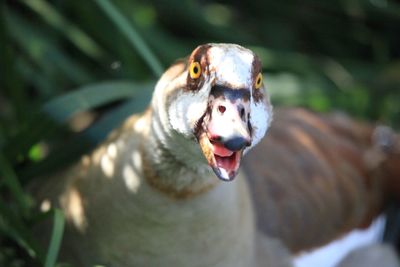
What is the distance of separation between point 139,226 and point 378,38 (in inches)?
68.2

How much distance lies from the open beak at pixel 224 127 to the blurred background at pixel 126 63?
0.42 metres

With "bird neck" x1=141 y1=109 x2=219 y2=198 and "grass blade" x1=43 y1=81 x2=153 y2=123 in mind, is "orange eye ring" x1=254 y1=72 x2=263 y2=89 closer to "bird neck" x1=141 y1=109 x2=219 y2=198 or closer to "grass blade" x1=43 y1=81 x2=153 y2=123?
"bird neck" x1=141 y1=109 x2=219 y2=198

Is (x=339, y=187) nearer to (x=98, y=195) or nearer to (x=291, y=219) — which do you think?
(x=291, y=219)

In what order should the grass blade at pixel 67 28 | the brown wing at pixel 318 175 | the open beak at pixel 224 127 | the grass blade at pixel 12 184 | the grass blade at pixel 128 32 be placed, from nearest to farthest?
1. the open beak at pixel 224 127
2. the grass blade at pixel 12 184
3. the grass blade at pixel 128 32
4. the brown wing at pixel 318 175
5. the grass blade at pixel 67 28

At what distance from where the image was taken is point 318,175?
2.28 meters

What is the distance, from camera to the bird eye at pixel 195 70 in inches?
56.0

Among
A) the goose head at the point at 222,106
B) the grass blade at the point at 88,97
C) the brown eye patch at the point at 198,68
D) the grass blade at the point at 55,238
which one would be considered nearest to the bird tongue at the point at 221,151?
the goose head at the point at 222,106

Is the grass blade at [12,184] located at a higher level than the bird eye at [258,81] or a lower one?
lower

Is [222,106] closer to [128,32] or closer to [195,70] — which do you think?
[195,70]

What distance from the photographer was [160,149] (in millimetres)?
1610

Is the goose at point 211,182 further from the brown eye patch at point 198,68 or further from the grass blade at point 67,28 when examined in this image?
the grass blade at point 67,28

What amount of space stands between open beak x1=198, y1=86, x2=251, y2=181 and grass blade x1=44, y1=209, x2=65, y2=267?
0.39 meters

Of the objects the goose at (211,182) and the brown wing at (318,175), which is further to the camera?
the brown wing at (318,175)

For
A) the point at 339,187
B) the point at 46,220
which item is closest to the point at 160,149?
the point at 46,220
